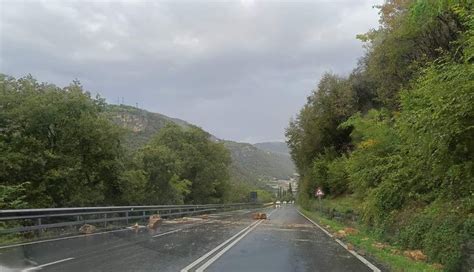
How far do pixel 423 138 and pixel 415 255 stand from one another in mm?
3612

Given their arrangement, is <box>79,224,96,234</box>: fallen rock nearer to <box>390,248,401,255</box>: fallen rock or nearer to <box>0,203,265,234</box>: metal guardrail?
<box>0,203,265,234</box>: metal guardrail

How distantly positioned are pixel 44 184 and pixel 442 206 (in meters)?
24.0

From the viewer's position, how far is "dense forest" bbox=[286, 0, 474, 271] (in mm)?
11234

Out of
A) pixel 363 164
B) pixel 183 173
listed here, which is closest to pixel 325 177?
pixel 363 164

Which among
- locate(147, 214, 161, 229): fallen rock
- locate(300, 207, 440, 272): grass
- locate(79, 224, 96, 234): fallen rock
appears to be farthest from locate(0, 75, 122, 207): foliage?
locate(300, 207, 440, 272): grass

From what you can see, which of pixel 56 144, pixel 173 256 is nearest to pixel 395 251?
pixel 173 256

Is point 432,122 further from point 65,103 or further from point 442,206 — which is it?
point 65,103

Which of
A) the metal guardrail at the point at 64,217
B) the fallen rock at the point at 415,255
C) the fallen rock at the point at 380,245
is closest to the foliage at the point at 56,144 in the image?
the metal guardrail at the point at 64,217

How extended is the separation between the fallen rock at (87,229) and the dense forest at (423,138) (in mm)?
11670

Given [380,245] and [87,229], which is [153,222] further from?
[380,245]

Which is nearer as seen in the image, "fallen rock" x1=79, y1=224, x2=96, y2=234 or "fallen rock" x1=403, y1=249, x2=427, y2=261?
"fallen rock" x1=403, y1=249, x2=427, y2=261

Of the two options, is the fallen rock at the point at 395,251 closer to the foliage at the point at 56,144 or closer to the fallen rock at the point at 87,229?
the fallen rock at the point at 87,229

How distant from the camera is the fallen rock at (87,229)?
69.3 ft

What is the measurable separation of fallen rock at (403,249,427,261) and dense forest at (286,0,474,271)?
29 cm
